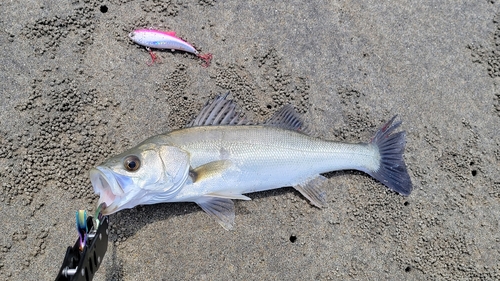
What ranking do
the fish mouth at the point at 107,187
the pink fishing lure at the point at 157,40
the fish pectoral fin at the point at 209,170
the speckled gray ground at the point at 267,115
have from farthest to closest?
the pink fishing lure at the point at 157,40
the speckled gray ground at the point at 267,115
the fish pectoral fin at the point at 209,170
the fish mouth at the point at 107,187

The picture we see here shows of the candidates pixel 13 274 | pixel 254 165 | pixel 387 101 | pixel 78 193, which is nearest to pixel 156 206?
pixel 78 193

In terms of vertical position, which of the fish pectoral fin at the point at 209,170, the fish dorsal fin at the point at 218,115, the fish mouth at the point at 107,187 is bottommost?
the fish mouth at the point at 107,187

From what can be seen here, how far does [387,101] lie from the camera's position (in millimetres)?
3162

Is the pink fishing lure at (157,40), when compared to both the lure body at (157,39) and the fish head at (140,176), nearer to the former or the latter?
the lure body at (157,39)

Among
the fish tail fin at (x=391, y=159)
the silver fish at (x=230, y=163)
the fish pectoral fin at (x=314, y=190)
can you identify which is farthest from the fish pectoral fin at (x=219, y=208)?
the fish tail fin at (x=391, y=159)

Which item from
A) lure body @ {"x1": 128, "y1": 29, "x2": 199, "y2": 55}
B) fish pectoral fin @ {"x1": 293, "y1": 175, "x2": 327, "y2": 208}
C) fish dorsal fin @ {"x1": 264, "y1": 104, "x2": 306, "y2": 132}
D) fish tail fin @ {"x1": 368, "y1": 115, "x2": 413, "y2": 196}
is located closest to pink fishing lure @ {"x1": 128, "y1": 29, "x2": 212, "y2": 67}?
lure body @ {"x1": 128, "y1": 29, "x2": 199, "y2": 55}

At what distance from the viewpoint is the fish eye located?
2406 millimetres

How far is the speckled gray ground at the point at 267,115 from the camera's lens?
276 centimetres

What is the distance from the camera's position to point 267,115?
3029 millimetres

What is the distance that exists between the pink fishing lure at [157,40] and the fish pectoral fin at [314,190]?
1.48m

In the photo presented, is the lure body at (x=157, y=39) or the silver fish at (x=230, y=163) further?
the lure body at (x=157, y=39)

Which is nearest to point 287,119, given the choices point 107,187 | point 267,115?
point 267,115

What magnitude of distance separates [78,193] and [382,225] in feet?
8.37

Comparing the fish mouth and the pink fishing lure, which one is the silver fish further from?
the pink fishing lure
